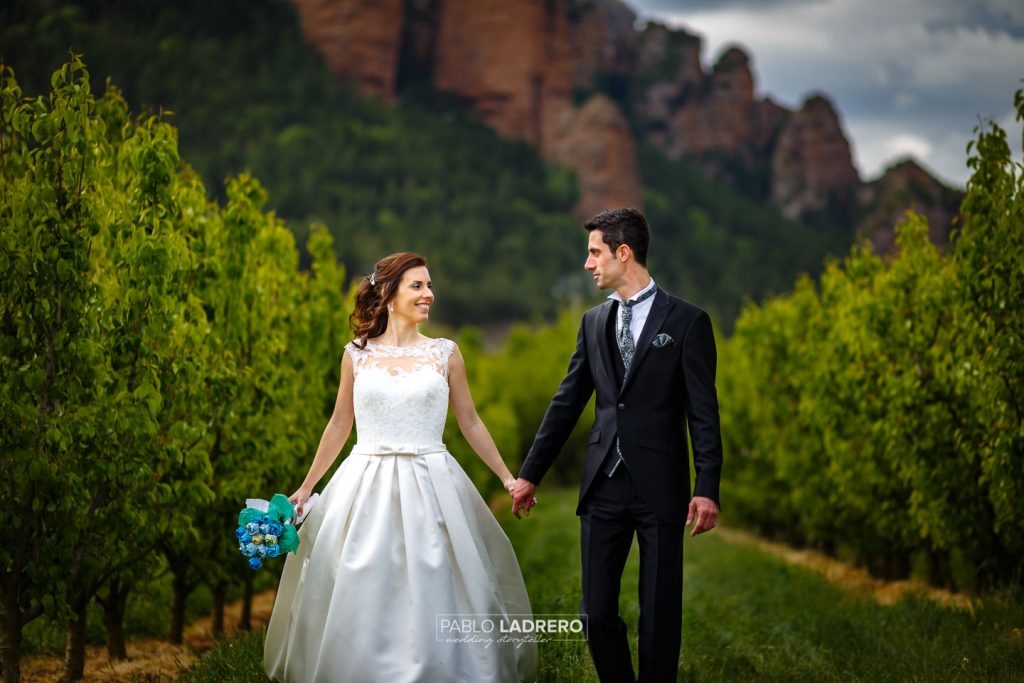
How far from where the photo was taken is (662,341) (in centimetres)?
461

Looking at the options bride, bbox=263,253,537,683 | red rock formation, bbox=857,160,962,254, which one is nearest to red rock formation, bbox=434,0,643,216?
red rock formation, bbox=857,160,962,254

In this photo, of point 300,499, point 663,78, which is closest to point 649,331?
point 300,499

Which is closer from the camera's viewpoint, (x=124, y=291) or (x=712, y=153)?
(x=124, y=291)

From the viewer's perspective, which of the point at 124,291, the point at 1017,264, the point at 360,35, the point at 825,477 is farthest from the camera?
the point at 360,35

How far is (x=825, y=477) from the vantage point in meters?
13.8

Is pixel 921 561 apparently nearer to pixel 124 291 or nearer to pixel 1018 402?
pixel 1018 402

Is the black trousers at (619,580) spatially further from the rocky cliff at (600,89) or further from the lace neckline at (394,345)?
the rocky cliff at (600,89)

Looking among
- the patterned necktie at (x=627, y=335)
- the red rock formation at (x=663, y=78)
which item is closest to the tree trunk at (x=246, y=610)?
the patterned necktie at (x=627, y=335)

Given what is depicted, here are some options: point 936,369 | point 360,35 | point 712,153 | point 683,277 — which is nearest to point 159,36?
point 360,35

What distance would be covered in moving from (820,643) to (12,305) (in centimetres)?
592

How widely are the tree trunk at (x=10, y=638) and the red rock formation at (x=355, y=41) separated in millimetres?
94945

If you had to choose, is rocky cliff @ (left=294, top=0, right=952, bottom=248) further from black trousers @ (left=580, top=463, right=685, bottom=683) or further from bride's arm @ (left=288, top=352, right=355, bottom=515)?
black trousers @ (left=580, top=463, right=685, bottom=683)

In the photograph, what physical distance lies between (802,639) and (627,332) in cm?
391

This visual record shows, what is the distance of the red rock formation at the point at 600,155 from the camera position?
92.6 metres
